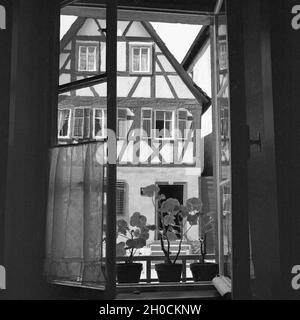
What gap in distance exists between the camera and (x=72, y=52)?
2.86m

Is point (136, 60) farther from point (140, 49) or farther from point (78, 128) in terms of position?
point (78, 128)

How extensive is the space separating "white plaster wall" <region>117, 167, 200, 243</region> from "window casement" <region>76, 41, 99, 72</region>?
655cm

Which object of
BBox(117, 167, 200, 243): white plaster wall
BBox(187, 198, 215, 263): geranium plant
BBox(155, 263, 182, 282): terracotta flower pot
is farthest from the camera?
BBox(117, 167, 200, 243): white plaster wall

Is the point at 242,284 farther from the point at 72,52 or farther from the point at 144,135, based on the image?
the point at 144,135

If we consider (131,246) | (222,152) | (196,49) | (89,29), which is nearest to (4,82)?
(89,29)

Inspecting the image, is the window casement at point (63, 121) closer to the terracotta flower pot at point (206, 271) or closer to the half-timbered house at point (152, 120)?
the terracotta flower pot at point (206, 271)

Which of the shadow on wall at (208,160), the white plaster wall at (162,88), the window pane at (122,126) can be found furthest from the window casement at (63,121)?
the white plaster wall at (162,88)

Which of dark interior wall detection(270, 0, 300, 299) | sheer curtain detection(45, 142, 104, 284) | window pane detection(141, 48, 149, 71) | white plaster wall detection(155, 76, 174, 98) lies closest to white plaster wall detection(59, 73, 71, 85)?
sheer curtain detection(45, 142, 104, 284)

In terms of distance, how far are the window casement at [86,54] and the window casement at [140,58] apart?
604 cm

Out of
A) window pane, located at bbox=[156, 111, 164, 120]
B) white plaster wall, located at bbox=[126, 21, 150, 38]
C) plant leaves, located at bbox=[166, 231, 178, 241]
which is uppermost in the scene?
white plaster wall, located at bbox=[126, 21, 150, 38]

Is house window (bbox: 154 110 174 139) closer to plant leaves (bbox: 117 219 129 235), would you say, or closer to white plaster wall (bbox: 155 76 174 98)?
white plaster wall (bbox: 155 76 174 98)

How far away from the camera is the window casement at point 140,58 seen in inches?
344

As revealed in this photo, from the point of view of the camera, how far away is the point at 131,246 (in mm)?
3838

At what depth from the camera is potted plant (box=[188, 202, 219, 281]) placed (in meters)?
3.77
